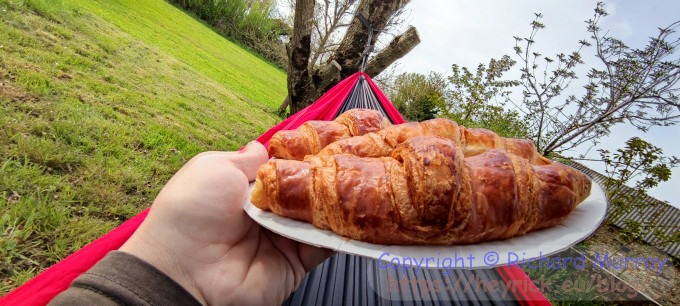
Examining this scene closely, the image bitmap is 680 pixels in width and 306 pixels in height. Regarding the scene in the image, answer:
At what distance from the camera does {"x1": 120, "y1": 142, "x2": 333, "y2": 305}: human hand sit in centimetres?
127

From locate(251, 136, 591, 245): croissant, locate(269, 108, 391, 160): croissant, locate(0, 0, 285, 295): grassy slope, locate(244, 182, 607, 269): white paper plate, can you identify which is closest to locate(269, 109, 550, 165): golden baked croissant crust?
locate(269, 108, 391, 160): croissant

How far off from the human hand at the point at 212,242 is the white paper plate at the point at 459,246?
31 cm

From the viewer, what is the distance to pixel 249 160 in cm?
171

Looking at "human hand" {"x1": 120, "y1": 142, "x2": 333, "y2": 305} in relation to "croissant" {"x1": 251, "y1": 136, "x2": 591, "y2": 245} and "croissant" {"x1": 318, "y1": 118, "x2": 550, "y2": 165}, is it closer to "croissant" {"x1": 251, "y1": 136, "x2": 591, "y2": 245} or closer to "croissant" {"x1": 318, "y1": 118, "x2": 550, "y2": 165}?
"croissant" {"x1": 251, "y1": 136, "x2": 591, "y2": 245}

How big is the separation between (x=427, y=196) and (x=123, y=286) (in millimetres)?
1072

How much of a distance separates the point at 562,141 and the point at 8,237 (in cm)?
621

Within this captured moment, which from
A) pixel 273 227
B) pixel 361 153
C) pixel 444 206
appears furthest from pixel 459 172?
pixel 273 227

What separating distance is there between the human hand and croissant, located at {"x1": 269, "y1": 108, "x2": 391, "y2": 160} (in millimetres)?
279

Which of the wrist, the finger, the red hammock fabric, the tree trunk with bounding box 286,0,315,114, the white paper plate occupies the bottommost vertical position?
the red hammock fabric

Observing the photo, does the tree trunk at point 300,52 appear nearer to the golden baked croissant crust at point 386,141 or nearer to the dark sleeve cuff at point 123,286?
the golden baked croissant crust at point 386,141

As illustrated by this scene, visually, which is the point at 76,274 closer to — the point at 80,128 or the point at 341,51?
the point at 80,128

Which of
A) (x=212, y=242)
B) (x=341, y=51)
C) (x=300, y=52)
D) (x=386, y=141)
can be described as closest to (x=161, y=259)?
(x=212, y=242)

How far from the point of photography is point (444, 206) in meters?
1.02

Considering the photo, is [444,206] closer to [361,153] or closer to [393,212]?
[393,212]
